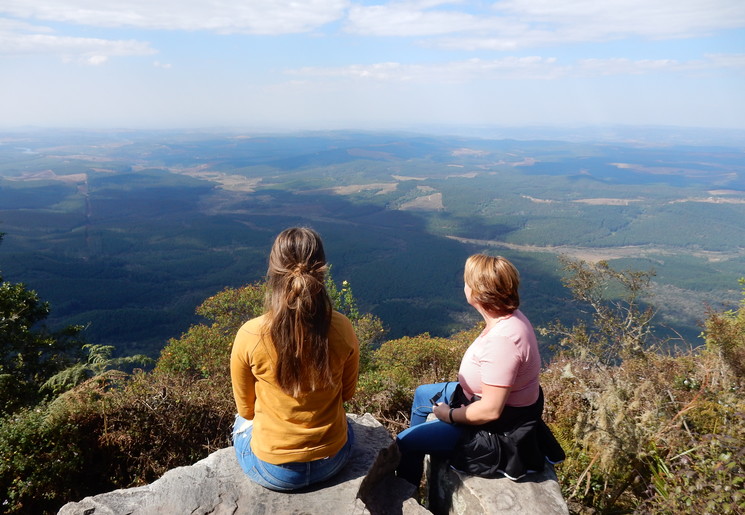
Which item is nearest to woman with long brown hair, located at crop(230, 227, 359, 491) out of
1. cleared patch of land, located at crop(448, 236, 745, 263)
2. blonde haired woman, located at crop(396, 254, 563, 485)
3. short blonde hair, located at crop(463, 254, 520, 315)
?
blonde haired woman, located at crop(396, 254, 563, 485)

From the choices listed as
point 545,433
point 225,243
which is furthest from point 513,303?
point 225,243

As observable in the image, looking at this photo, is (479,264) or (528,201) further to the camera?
(528,201)

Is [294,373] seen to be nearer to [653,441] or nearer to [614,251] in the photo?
Answer: [653,441]

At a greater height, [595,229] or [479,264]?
[479,264]

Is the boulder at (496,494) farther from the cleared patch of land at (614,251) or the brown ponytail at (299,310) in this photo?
the cleared patch of land at (614,251)

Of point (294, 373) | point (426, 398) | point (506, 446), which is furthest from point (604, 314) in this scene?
point (294, 373)

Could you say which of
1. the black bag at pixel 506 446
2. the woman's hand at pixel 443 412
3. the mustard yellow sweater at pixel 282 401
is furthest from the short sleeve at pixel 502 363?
the mustard yellow sweater at pixel 282 401

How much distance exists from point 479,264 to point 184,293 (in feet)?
255

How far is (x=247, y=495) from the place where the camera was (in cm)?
287

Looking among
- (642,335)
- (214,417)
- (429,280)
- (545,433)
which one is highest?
(545,433)

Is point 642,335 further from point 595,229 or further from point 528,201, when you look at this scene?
point 528,201

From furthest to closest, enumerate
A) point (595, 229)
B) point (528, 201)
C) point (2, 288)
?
point (528, 201) < point (595, 229) < point (2, 288)

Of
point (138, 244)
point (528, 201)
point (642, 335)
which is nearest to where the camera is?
point (642, 335)

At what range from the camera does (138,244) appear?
100812 mm
